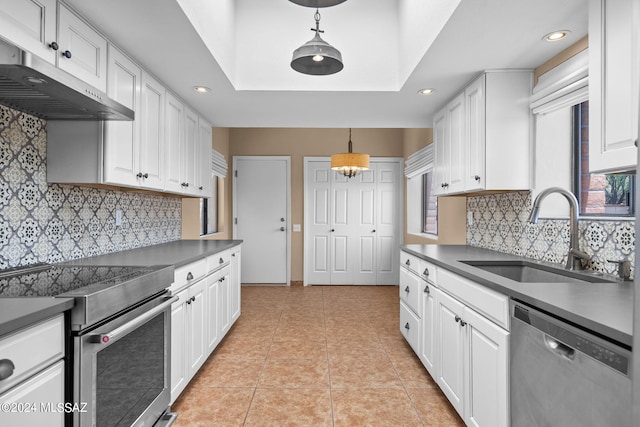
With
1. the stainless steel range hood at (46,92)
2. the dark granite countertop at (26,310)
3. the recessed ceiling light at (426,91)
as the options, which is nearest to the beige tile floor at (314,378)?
the dark granite countertop at (26,310)

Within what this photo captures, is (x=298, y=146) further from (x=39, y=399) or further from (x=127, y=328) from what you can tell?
(x=39, y=399)

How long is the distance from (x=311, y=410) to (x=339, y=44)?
260cm

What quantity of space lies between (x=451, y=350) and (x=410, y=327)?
0.96 metres

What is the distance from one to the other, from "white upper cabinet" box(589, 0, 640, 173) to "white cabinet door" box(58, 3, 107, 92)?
2.22 meters

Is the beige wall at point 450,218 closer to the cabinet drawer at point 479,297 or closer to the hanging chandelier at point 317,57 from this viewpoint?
the cabinet drawer at point 479,297

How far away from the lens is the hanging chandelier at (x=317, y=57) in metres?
2.00

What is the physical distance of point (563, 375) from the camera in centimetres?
119

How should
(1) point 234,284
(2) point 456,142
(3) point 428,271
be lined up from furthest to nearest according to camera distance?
(1) point 234,284 < (2) point 456,142 < (3) point 428,271

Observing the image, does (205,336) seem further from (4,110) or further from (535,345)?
(535,345)

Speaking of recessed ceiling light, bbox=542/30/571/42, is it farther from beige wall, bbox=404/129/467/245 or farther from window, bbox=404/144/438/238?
window, bbox=404/144/438/238

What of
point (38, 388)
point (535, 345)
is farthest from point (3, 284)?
point (535, 345)

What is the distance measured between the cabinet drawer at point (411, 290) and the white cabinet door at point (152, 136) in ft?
6.60

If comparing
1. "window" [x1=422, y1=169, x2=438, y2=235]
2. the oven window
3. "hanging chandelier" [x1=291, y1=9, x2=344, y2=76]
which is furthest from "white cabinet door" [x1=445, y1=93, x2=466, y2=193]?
the oven window

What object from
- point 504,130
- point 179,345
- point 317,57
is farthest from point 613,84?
point 179,345
